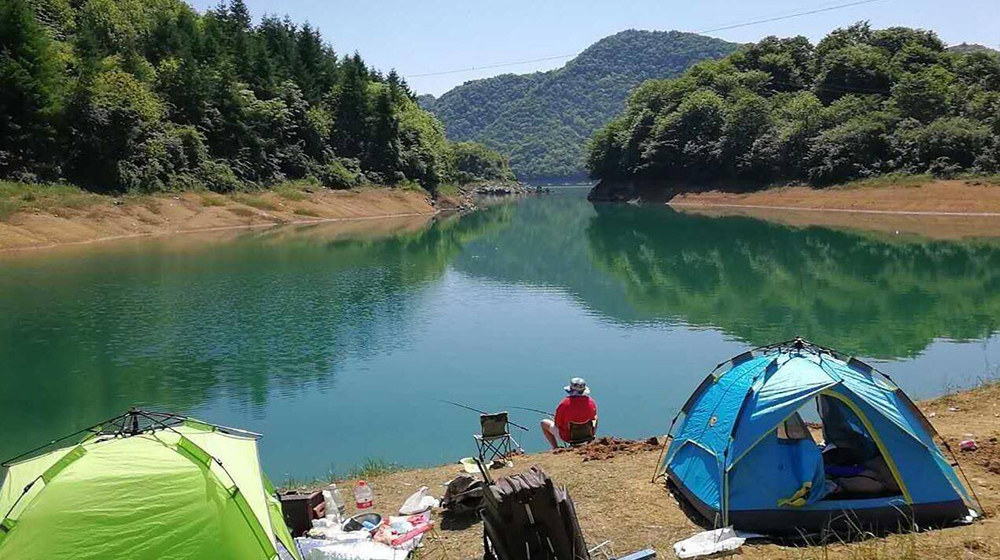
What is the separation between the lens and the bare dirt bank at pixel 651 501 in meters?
6.36

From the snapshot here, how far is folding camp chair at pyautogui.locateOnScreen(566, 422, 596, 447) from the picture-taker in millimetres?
10625

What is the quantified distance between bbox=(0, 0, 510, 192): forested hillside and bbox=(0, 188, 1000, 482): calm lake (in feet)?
33.9

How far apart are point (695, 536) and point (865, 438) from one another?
2372mm

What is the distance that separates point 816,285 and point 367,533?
23149 millimetres

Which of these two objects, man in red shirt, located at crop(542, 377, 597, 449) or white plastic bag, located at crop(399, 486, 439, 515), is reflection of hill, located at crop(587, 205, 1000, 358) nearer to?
man in red shirt, located at crop(542, 377, 597, 449)

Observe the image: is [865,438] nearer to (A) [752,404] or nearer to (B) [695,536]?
(A) [752,404]

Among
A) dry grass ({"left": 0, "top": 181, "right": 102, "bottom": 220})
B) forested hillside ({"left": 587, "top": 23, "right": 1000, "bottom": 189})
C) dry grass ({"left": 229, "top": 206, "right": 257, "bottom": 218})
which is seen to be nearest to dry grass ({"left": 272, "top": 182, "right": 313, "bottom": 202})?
dry grass ({"left": 229, "top": 206, "right": 257, "bottom": 218})

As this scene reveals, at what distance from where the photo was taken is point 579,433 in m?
10.7

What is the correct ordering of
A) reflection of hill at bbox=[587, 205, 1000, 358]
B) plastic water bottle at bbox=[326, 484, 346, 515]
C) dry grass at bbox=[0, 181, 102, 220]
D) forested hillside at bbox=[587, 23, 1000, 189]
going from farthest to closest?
forested hillside at bbox=[587, 23, 1000, 189], dry grass at bbox=[0, 181, 102, 220], reflection of hill at bbox=[587, 205, 1000, 358], plastic water bottle at bbox=[326, 484, 346, 515]

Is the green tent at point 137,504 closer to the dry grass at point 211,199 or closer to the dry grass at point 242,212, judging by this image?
the dry grass at point 211,199

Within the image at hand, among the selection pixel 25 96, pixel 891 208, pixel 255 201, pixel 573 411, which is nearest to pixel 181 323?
pixel 573 411

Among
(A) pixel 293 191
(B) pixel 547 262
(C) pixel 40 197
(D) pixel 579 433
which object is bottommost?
(B) pixel 547 262

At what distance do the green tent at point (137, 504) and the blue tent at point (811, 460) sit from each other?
4.07 m

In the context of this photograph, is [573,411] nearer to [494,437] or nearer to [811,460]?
[494,437]
